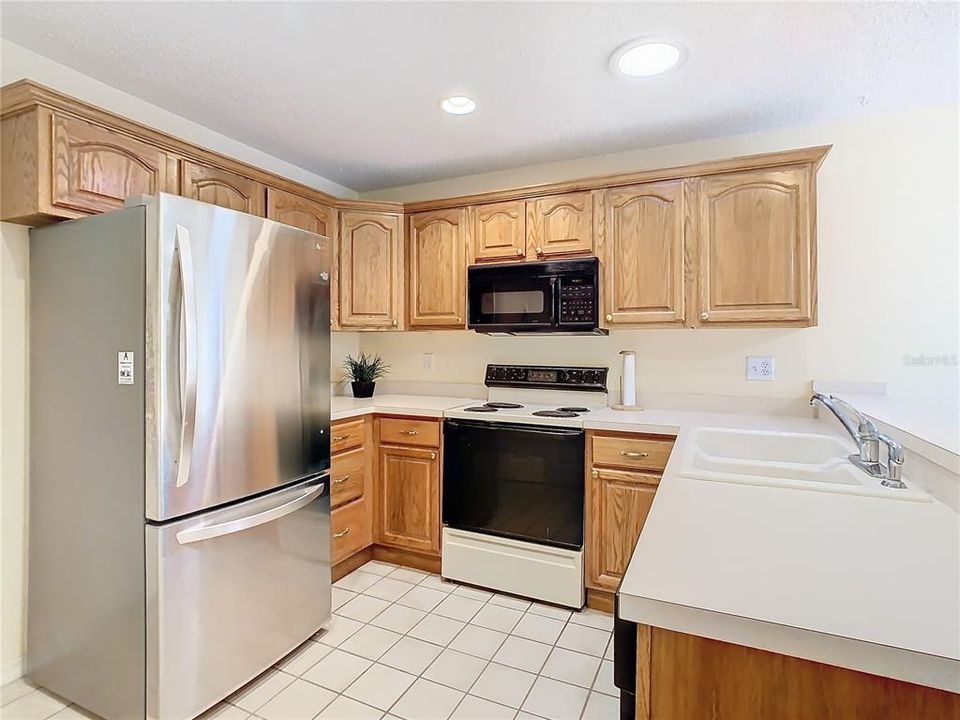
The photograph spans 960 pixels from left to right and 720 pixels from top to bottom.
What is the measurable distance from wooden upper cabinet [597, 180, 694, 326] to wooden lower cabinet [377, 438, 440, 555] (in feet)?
4.13

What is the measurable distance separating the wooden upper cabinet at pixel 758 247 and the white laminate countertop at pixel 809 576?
140 centimetres

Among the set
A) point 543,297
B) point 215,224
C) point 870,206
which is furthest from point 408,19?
point 870,206

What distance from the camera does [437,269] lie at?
305 cm

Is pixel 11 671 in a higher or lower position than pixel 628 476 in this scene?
lower

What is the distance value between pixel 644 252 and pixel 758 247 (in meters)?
0.51

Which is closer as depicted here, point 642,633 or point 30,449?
point 642,633

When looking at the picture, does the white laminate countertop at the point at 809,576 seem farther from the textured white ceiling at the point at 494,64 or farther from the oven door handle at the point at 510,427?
the textured white ceiling at the point at 494,64

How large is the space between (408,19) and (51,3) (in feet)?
3.70

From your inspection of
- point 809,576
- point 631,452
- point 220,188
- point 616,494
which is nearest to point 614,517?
point 616,494

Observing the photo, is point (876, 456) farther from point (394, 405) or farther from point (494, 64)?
point (394, 405)

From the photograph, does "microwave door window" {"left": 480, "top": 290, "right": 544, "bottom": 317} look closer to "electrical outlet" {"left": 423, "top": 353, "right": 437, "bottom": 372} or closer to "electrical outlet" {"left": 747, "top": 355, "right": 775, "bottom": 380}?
"electrical outlet" {"left": 423, "top": 353, "right": 437, "bottom": 372}

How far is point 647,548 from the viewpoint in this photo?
Result: 85 centimetres

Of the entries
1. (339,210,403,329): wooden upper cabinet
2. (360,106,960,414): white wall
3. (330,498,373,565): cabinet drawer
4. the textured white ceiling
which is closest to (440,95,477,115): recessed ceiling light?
the textured white ceiling

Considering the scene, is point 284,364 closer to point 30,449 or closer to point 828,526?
point 30,449
